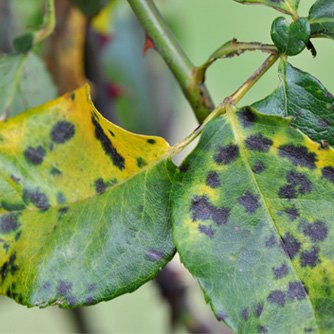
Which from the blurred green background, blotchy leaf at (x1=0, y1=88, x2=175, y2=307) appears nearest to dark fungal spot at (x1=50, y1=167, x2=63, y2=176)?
blotchy leaf at (x1=0, y1=88, x2=175, y2=307)

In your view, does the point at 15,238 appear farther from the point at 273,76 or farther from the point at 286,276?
the point at 273,76

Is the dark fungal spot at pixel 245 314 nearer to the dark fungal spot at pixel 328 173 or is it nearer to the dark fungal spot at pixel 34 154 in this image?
the dark fungal spot at pixel 328 173

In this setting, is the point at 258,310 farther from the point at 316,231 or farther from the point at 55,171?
the point at 55,171

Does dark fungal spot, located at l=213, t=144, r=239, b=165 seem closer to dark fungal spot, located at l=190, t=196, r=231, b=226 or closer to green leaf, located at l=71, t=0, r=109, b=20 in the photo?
dark fungal spot, located at l=190, t=196, r=231, b=226

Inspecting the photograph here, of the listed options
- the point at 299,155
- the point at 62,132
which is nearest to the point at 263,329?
the point at 299,155

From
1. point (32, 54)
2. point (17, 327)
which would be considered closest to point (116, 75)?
point (32, 54)

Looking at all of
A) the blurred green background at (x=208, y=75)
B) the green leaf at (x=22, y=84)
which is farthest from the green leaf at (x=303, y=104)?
the blurred green background at (x=208, y=75)
